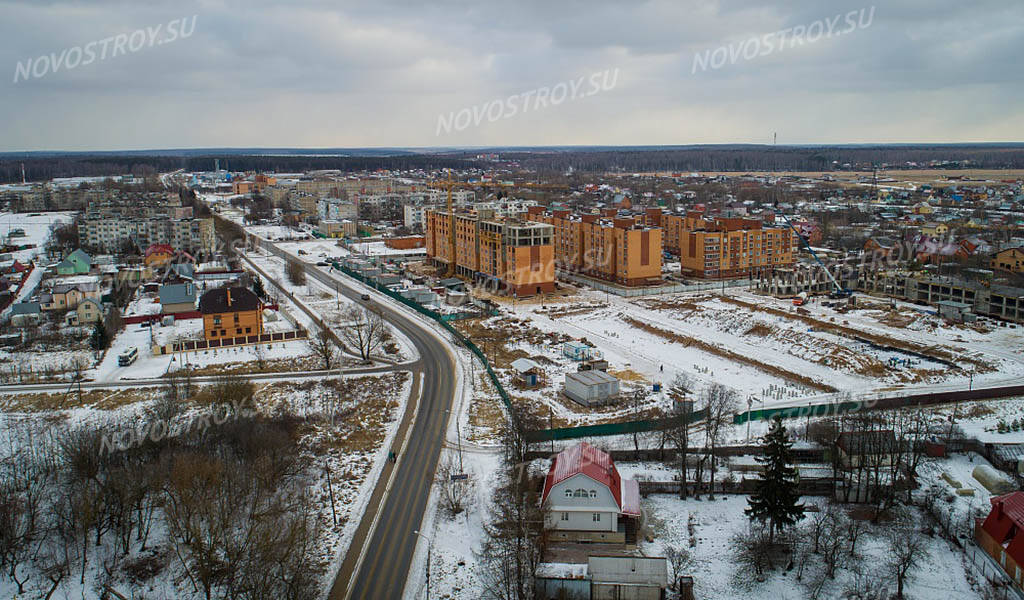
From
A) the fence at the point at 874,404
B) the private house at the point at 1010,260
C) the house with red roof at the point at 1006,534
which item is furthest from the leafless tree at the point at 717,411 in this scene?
the private house at the point at 1010,260

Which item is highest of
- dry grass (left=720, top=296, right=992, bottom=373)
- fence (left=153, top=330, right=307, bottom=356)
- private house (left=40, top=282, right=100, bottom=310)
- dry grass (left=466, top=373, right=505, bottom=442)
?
private house (left=40, top=282, right=100, bottom=310)

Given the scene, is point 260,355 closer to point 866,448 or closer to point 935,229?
point 866,448

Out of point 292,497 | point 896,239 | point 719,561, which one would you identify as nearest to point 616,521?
point 719,561

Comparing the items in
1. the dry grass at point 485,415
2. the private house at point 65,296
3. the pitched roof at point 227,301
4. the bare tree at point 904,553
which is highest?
the pitched roof at point 227,301

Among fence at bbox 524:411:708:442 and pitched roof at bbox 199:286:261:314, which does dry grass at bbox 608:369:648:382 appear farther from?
pitched roof at bbox 199:286:261:314

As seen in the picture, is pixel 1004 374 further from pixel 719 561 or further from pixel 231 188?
pixel 231 188

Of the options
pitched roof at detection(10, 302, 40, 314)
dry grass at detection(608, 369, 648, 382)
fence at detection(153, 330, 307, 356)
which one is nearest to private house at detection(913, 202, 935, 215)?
dry grass at detection(608, 369, 648, 382)

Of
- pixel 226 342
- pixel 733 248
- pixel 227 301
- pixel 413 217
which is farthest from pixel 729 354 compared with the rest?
pixel 413 217

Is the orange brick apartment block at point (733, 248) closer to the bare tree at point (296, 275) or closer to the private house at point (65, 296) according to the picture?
the bare tree at point (296, 275)
